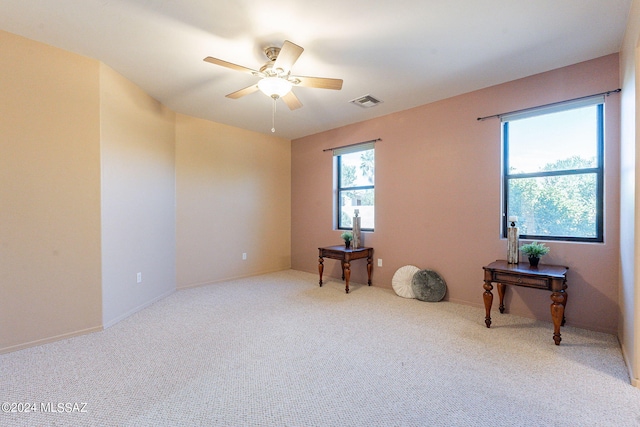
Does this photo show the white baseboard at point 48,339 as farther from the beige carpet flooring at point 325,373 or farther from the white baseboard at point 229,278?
the white baseboard at point 229,278

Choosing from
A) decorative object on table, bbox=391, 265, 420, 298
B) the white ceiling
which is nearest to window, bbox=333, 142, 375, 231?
decorative object on table, bbox=391, 265, 420, 298

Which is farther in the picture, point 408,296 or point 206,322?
point 408,296

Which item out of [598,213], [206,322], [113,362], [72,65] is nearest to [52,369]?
[113,362]

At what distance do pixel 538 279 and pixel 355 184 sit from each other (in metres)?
2.87

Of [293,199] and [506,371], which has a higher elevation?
[293,199]

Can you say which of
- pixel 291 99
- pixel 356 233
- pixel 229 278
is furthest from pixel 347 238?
pixel 291 99

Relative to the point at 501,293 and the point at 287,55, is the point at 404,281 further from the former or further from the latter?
the point at 287,55

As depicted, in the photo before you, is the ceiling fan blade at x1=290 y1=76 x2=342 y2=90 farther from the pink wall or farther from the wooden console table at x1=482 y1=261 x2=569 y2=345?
the wooden console table at x1=482 y1=261 x2=569 y2=345

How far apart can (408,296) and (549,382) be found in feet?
6.31

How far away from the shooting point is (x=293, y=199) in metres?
5.67

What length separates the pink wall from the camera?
264 cm

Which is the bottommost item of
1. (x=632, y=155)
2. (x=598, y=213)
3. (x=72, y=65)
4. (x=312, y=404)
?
(x=312, y=404)

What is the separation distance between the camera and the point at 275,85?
2.44 metres

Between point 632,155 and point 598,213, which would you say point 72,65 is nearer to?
point 632,155
